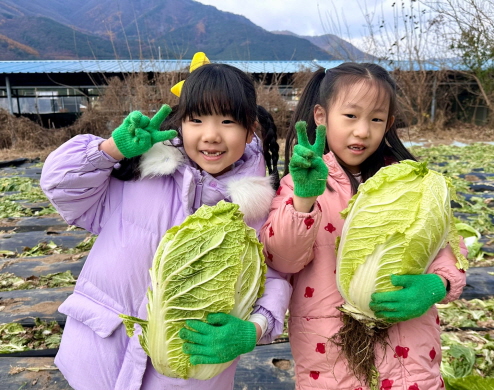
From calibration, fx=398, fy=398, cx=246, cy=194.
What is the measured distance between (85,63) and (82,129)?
7861 millimetres

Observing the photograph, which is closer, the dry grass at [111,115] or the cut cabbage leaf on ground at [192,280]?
the cut cabbage leaf on ground at [192,280]

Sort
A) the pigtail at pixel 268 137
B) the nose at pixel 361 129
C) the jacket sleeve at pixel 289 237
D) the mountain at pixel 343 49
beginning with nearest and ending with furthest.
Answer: the jacket sleeve at pixel 289 237 → the nose at pixel 361 129 → the pigtail at pixel 268 137 → the mountain at pixel 343 49

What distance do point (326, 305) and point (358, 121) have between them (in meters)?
0.94

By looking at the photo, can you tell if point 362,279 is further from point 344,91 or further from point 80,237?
point 80,237

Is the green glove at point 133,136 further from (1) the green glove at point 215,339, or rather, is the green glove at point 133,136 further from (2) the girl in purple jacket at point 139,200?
(1) the green glove at point 215,339

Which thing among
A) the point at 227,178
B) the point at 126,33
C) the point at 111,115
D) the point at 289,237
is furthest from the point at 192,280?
the point at 126,33

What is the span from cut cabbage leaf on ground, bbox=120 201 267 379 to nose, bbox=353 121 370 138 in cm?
75

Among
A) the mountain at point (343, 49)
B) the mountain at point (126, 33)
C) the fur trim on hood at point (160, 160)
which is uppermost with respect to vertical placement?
the mountain at point (126, 33)

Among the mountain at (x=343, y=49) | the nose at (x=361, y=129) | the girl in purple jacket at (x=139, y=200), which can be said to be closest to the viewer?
the girl in purple jacket at (x=139, y=200)

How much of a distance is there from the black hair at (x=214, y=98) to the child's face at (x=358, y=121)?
1.41ft

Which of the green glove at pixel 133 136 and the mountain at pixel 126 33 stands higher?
the mountain at pixel 126 33

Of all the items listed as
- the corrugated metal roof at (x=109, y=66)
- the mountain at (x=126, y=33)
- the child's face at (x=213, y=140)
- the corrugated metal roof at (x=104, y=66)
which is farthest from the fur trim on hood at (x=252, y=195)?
the mountain at (x=126, y=33)

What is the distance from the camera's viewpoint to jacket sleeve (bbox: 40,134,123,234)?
5.96 ft

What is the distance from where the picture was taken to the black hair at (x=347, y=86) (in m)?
Answer: 2.06
